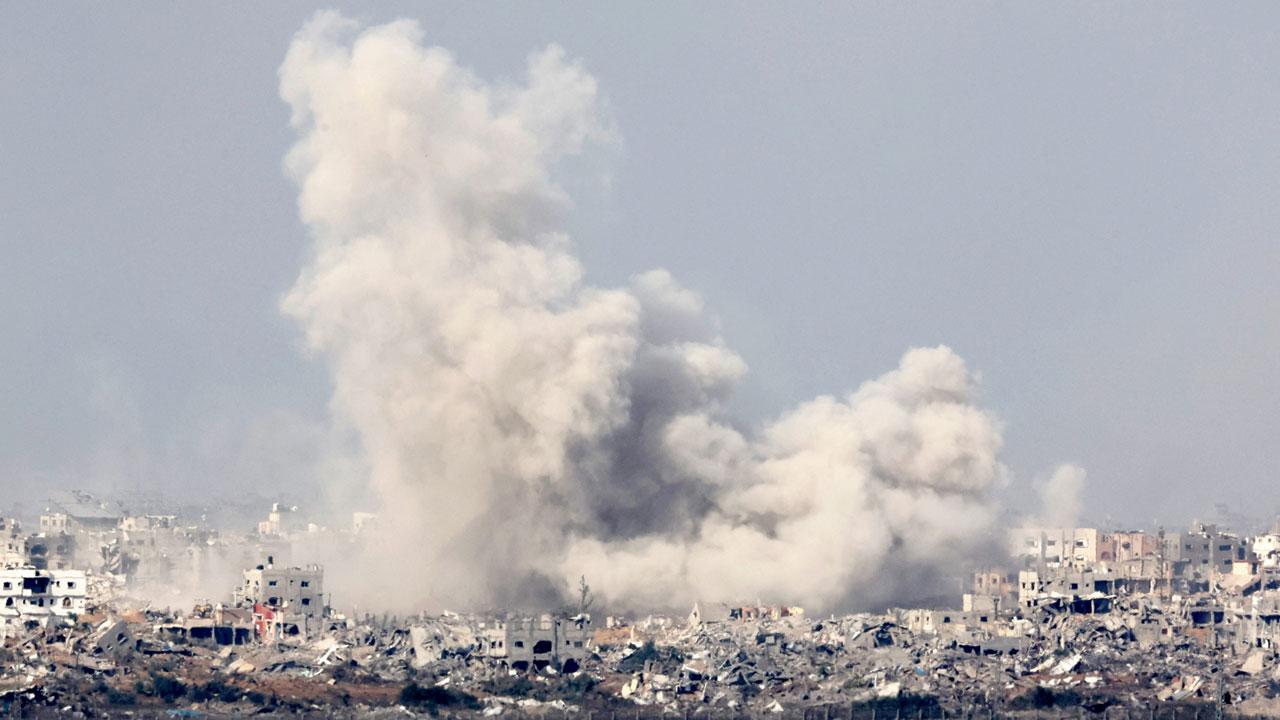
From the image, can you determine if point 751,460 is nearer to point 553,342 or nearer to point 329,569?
point 553,342

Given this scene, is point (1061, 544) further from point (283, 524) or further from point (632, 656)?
point (632, 656)

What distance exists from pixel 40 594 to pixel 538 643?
523 inches

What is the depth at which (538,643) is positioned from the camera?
60625mm

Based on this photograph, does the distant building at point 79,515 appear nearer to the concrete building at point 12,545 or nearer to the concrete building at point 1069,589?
the concrete building at point 12,545

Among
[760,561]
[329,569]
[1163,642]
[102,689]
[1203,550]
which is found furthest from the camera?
[1203,550]

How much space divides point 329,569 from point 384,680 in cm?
1718

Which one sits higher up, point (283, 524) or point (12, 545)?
point (283, 524)

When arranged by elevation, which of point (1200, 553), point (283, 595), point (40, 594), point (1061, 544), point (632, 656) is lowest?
point (632, 656)

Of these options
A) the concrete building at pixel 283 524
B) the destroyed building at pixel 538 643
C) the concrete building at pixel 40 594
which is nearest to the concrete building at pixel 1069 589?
the destroyed building at pixel 538 643

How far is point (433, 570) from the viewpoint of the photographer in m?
70.1

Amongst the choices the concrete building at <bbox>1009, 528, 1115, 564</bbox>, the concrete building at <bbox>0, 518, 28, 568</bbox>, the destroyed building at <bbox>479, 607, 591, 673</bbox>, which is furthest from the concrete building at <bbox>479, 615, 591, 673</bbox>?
the concrete building at <bbox>1009, 528, 1115, 564</bbox>

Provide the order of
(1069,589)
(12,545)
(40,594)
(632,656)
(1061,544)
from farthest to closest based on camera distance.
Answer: (1061,544) → (12,545) → (1069,589) → (40,594) → (632,656)

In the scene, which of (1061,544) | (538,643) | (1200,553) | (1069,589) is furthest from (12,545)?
(1200,553)

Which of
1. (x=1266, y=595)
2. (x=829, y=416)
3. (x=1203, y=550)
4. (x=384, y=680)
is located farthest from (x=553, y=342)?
(x=1203, y=550)
